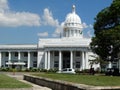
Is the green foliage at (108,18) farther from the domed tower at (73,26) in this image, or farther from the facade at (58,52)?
the domed tower at (73,26)

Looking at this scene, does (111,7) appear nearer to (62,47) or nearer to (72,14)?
(62,47)

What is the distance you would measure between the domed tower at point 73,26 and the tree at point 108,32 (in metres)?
67.7

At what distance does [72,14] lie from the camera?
407 ft

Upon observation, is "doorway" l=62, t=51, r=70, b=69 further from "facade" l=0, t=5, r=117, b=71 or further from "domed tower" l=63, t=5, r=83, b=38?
"domed tower" l=63, t=5, r=83, b=38

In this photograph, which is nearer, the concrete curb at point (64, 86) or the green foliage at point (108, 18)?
the concrete curb at point (64, 86)

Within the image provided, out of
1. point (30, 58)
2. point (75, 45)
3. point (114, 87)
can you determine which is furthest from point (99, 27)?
point (30, 58)

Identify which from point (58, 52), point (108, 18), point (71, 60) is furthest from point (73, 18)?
point (108, 18)

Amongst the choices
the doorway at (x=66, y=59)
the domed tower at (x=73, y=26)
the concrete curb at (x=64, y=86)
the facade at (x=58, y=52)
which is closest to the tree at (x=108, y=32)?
the concrete curb at (x=64, y=86)

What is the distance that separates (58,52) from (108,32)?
227 ft

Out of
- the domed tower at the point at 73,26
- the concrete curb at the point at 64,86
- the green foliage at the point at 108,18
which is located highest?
the domed tower at the point at 73,26

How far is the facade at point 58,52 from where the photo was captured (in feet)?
360

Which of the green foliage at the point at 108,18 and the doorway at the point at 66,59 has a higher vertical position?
the green foliage at the point at 108,18

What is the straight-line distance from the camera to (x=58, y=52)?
114438mm

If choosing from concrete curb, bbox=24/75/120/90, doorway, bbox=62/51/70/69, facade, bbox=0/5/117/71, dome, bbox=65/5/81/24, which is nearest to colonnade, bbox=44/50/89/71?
facade, bbox=0/5/117/71
